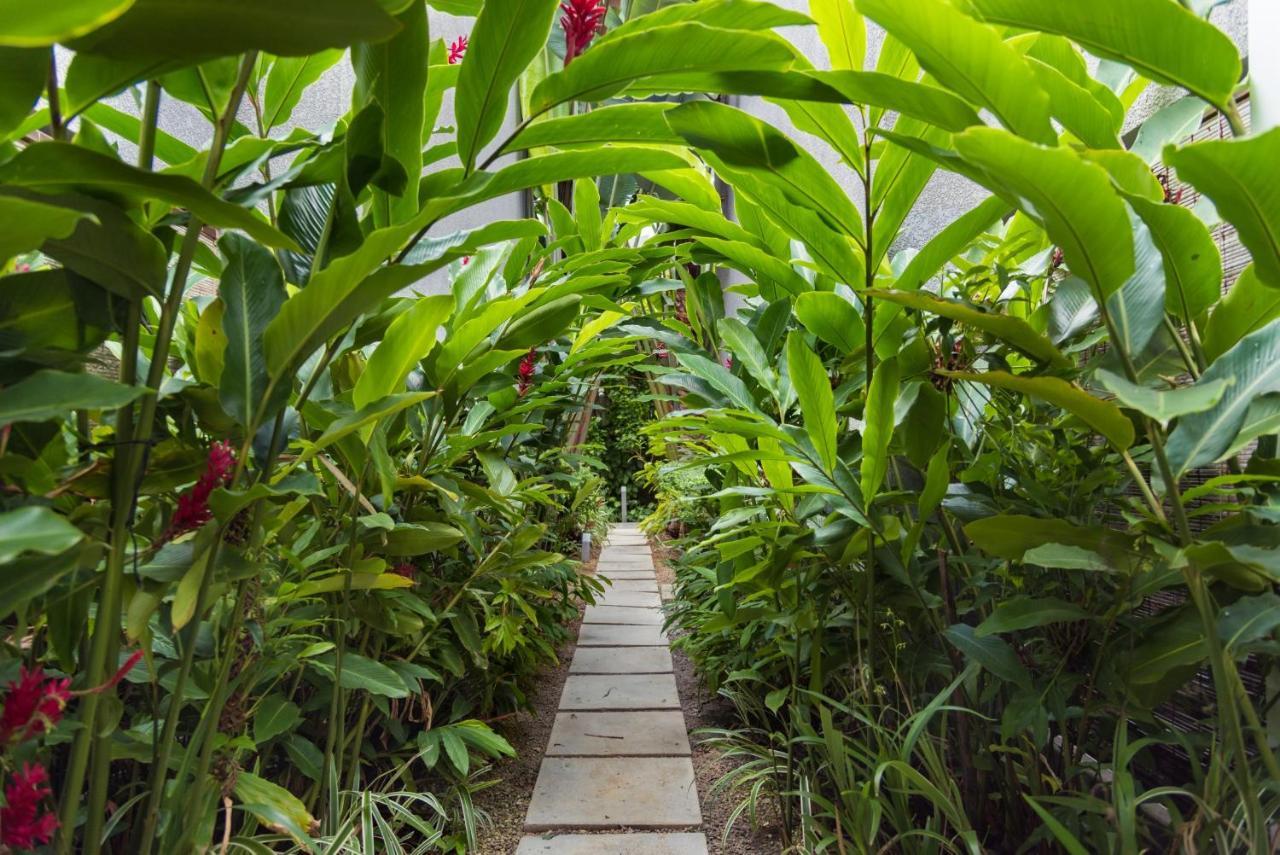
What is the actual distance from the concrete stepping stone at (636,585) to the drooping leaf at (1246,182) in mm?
3381

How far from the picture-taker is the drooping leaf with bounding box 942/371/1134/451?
0.57 metres

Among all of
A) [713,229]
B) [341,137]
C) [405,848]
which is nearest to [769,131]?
[713,229]

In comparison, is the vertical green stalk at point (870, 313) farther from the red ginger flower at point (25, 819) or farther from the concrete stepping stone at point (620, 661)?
the concrete stepping stone at point (620, 661)

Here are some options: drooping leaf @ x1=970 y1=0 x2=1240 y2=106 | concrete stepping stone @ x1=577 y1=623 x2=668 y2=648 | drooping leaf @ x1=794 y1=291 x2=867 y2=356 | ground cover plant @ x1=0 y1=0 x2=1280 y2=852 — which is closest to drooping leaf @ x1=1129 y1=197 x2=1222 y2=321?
ground cover plant @ x1=0 y1=0 x2=1280 y2=852

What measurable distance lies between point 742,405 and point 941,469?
1.12 feet

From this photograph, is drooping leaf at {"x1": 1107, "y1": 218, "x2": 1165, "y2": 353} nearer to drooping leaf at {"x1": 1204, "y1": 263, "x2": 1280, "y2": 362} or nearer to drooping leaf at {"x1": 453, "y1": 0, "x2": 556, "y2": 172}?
drooping leaf at {"x1": 1204, "y1": 263, "x2": 1280, "y2": 362}

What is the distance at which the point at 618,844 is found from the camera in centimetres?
138

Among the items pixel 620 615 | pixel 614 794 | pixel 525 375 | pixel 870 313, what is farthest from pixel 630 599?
pixel 870 313

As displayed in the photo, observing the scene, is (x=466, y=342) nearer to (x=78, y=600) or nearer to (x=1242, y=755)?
(x=78, y=600)

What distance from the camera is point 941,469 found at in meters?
0.88

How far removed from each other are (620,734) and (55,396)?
1738 mm

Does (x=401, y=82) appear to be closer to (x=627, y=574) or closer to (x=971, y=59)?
(x=971, y=59)

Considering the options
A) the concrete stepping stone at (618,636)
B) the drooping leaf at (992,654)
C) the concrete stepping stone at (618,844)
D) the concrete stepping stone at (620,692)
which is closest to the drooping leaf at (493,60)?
the drooping leaf at (992,654)

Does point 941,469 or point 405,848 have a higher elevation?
point 941,469
